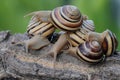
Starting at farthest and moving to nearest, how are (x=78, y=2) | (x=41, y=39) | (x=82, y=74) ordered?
(x=78, y=2) < (x=41, y=39) < (x=82, y=74)

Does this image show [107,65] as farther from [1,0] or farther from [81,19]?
[1,0]

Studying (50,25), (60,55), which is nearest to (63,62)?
(60,55)

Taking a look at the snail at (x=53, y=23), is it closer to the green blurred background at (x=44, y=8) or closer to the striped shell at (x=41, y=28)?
the striped shell at (x=41, y=28)

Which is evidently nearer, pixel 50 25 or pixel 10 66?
pixel 10 66

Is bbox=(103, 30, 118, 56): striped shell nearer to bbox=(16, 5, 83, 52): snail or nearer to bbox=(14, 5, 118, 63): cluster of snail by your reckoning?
bbox=(14, 5, 118, 63): cluster of snail

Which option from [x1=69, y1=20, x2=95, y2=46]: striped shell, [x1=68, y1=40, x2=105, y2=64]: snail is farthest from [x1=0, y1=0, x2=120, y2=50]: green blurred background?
[x1=68, y1=40, x2=105, y2=64]: snail

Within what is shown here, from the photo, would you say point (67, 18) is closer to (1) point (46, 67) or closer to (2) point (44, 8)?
(1) point (46, 67)

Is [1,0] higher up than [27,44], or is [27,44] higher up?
[1,0]
